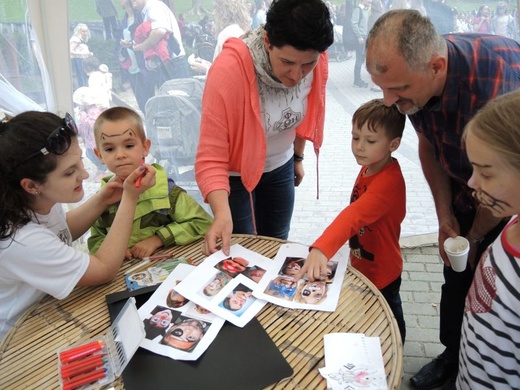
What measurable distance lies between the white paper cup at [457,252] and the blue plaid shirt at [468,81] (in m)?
0.24

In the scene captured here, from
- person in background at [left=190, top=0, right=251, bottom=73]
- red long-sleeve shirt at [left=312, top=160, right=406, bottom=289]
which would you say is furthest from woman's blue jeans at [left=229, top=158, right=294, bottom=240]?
person in background at [left=190, top=0, right=251, bottom=73]

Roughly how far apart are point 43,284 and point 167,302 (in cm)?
34

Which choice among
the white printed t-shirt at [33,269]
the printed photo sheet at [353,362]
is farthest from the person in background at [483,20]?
the white printed t-shirt at [33,269]

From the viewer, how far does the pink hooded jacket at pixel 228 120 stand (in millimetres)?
1427

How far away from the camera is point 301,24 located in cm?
122

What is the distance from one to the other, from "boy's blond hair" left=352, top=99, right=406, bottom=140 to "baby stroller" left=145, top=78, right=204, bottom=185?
1011 mm

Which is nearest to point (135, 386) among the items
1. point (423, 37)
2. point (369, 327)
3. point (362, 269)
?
point (369, 327)

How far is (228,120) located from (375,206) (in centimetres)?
57

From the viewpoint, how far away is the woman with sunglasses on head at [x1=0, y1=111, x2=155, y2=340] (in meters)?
1.12

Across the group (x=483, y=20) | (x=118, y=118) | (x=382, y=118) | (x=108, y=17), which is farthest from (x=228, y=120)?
(x=483, y=20)

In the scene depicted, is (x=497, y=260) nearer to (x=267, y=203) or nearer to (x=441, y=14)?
(x=267, y=203)

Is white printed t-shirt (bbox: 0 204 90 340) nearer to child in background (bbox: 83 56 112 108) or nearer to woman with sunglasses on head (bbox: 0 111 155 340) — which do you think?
woman with sunglasses on head (bbox: 0 111 155 340)

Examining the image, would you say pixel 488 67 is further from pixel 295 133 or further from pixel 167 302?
pixel 167 302

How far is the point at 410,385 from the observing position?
68.3 inches
